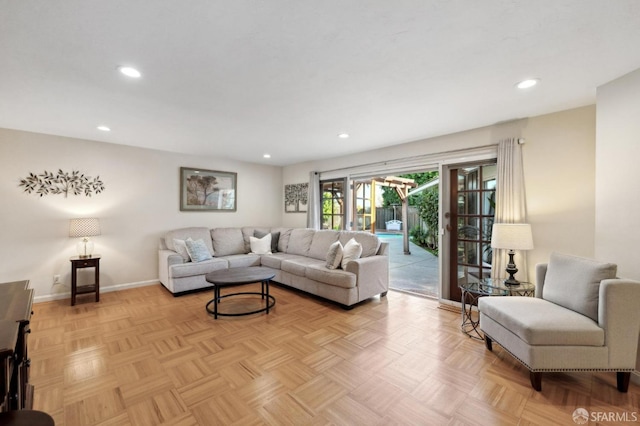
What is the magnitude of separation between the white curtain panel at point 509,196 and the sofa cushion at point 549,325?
0.85 metres

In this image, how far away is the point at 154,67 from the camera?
1908mm

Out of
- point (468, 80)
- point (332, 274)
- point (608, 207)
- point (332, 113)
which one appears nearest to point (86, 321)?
point (332, 274)

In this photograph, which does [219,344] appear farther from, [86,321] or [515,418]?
[515,418]

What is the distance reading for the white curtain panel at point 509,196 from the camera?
9.61 feet

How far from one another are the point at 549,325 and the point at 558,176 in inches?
67.3

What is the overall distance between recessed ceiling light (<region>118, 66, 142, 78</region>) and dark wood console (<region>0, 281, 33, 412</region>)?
1.62 meters

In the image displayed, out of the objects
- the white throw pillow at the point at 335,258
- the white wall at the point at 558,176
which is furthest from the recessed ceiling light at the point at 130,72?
the white wall at the point at 558,176

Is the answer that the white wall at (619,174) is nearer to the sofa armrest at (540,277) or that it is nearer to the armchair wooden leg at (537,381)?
the sofa armrest at (540,277)

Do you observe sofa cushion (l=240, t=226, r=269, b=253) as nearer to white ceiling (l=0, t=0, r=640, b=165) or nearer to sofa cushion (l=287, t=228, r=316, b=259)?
sofa cushion (l=287, t=228, r=316, b=259)

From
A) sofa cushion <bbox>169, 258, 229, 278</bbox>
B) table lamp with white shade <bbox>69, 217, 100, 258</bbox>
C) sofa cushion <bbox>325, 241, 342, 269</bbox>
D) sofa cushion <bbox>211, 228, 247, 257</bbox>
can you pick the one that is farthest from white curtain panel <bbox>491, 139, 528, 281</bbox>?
table lamp with white shade <bbox>69, 217, 100, 258</bbox>

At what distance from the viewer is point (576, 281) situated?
2.07 metres

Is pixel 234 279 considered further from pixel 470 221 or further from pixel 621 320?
pixel 621 320

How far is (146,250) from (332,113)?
12.5 ft

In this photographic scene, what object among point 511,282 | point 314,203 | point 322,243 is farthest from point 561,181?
point 314,203
